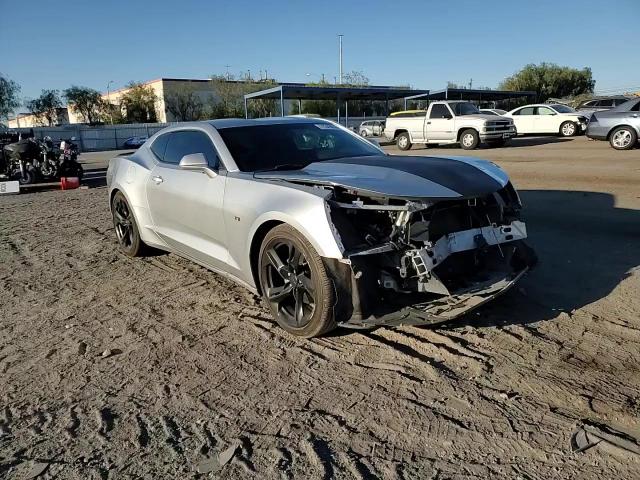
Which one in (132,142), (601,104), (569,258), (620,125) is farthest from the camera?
(132,142)

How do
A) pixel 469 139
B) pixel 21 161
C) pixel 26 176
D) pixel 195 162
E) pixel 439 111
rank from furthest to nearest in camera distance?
pixel 439 111, pixel 469 139, pixel 26 176, pixel 21 161, pixel 195 162

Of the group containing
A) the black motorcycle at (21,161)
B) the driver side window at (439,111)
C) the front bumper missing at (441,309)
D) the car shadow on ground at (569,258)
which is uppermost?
the driver side window at (439,111)

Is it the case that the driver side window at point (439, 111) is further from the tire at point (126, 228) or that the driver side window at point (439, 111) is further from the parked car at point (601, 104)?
the tire at point (126, 228)

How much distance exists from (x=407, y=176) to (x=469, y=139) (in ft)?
58.1

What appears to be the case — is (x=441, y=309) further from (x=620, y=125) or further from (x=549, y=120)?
(x=549, y=120)

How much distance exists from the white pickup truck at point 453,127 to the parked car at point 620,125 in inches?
171

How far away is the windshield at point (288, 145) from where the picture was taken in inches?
175

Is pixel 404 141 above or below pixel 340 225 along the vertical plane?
above

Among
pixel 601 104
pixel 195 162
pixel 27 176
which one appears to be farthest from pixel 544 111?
pixel 195 162

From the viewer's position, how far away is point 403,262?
3.31 m

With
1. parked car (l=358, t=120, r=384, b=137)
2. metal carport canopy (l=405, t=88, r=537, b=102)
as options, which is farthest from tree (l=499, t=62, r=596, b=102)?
parked car (l=358, t=120, r=384, b=137)

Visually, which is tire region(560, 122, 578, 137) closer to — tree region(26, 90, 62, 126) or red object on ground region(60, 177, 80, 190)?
red object on ground region(60, 177, 80, 190)

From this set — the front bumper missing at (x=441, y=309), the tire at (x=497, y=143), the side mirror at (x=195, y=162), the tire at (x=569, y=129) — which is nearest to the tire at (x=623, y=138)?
the tire at (x=497, y=143)

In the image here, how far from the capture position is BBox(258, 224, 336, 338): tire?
11.2 ft
